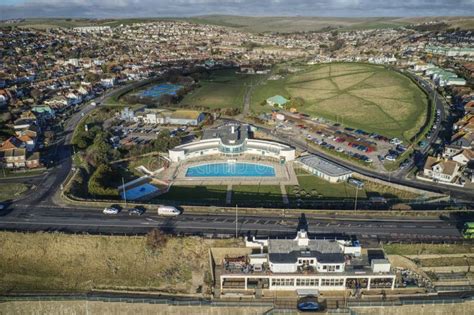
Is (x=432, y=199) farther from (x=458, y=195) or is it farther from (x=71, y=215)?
(x=71, y=215)

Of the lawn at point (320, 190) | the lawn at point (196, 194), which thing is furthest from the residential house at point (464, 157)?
the lawn at point (196, 194)

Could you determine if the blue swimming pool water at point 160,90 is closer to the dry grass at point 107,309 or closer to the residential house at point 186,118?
the residential house at point 186,118

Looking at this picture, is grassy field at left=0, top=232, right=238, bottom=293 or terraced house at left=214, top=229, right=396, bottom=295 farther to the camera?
grassy field at left=0, top=232, right=238, bottom=293

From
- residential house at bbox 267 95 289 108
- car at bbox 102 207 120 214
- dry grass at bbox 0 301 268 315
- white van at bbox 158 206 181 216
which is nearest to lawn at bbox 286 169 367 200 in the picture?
white van at bbox 158 206 181 216

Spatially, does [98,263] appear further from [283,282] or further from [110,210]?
[283,282]

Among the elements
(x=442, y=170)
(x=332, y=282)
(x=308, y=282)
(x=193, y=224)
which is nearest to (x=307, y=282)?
(x=308, y=282)

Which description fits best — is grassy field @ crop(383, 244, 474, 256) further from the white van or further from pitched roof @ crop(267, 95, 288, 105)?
pitched roof @ crop(267, 95, 288, 105)

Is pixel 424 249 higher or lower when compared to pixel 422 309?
higher
